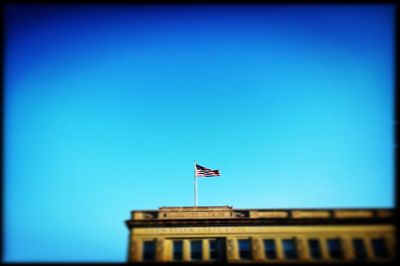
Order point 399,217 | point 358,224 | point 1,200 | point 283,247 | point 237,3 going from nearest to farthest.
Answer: point 237,3, point 1,200, point 399,217, point 358,224, point 283,247

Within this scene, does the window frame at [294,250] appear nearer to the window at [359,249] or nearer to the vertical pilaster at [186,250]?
the window at [359,249]

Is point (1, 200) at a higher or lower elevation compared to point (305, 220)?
higher

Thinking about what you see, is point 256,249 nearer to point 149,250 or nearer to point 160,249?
point 160,249

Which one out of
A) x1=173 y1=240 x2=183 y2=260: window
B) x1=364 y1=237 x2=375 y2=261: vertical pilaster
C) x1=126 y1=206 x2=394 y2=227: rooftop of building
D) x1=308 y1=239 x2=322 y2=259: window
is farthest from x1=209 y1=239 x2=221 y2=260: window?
x1=364 y1=237 x2=375 y2=261: vertical pilaster

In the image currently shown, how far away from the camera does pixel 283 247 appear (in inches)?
1099

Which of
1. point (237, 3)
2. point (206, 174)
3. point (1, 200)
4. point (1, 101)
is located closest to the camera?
point (237, 3)

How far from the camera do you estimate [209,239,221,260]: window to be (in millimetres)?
28203

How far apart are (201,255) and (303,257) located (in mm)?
8832

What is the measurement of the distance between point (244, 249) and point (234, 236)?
140 centimetres

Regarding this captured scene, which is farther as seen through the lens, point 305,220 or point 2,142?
point 305,220

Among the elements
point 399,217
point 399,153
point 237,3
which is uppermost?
point 237,3

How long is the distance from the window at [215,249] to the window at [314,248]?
7982 millimetres

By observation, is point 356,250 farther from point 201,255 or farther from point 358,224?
point 201,255

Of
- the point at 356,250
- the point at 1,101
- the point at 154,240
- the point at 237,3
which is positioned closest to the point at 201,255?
the point at 154,240
